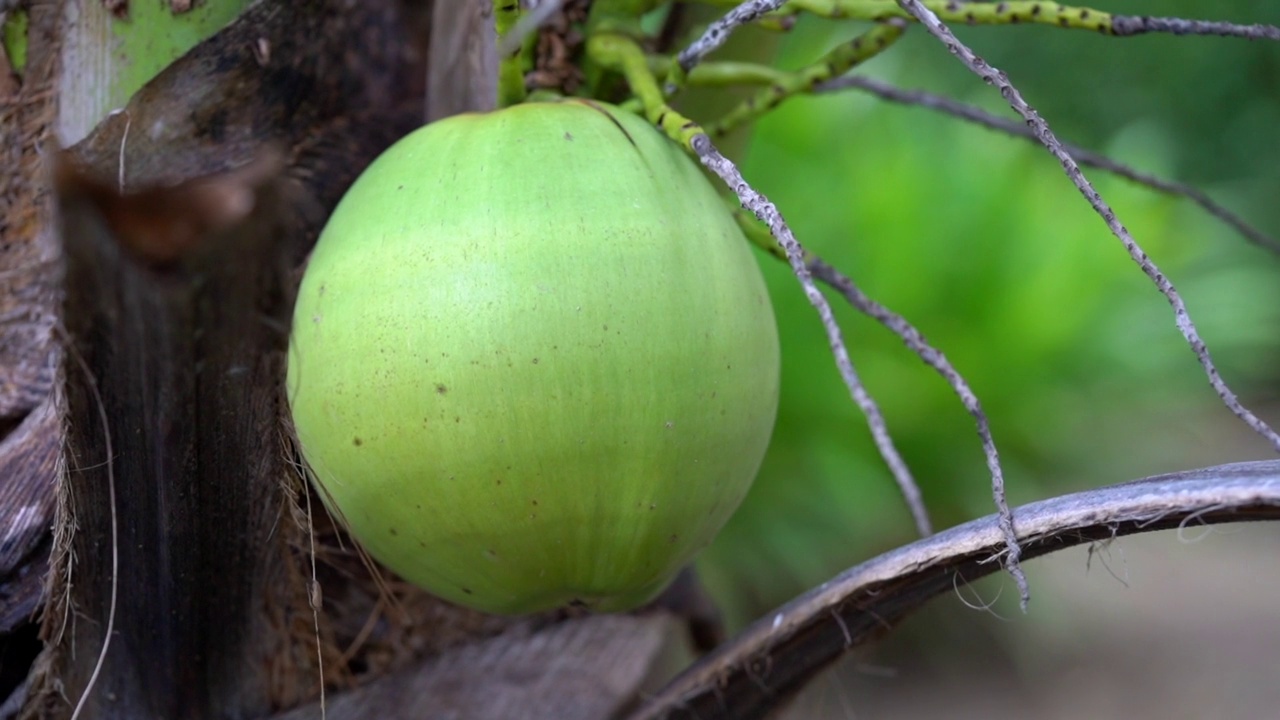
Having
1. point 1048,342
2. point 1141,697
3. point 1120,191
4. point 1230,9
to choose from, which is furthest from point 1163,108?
point 1141,697

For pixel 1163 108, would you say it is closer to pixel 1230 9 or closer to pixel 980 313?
pixel 1230 9

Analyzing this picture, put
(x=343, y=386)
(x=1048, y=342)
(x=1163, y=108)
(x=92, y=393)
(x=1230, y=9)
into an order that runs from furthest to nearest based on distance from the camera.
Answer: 1. (x=1163, y=108)
2. (x=1230, y=9)
3. (x=1048, y=342)
4. (x=343, y=386)
5. (x=92, y=393)

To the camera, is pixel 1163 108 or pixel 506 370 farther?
pixel 1163 108

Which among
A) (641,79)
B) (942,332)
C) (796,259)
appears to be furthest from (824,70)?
(942,332)

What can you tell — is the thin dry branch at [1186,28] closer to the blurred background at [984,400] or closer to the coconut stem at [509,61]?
the coconut stem at [509,61]

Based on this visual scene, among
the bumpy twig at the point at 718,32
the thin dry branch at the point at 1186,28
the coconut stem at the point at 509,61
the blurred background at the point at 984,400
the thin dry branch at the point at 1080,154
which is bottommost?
the blurred background at the point at 984,400

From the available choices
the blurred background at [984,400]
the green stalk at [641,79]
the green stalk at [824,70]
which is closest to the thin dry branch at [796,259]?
A: the green stalk at [641,79]

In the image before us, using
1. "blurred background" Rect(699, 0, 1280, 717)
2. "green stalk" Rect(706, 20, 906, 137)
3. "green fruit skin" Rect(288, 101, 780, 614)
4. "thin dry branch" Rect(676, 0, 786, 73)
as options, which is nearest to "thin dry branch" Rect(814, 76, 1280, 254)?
"green stalk" Rect(706, 20, 906, 137)

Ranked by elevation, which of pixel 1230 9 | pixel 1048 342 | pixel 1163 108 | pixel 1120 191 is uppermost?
pixel 1230 9
